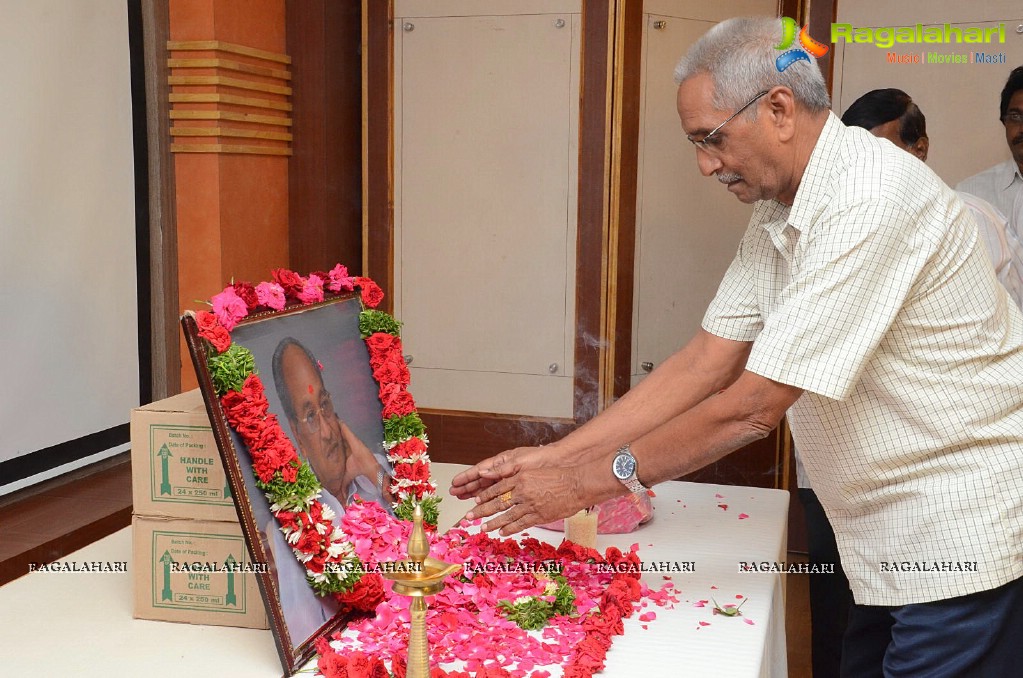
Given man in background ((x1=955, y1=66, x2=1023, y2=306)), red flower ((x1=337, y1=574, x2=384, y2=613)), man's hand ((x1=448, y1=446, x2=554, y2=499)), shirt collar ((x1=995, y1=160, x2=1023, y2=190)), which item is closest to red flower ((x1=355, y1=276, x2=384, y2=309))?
man's hand ((x1=448, y1=446, x2=554, y2=499))

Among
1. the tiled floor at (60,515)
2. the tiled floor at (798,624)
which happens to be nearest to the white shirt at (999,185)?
the tiled floor at (798,624)

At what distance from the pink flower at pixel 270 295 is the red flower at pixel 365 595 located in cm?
49

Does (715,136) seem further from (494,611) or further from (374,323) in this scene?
(494,611)

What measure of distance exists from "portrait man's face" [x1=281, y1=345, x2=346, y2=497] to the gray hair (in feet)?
2.83

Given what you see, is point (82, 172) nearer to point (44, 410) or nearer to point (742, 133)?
point (44, 410)

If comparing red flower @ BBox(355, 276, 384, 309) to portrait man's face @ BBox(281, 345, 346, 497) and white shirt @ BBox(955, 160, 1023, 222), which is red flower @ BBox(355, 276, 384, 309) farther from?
white shirt @ BBox(955, 160, 1023, 222)

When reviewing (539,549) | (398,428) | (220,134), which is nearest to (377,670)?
(539,549)

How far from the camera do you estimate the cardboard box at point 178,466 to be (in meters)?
1.68

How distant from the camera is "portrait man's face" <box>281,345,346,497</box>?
5.53 ft

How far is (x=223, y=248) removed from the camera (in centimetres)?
371

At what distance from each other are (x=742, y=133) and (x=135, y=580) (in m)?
1.30

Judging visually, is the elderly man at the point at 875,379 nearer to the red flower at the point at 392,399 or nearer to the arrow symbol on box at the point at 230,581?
the red flower at the point at 392,399

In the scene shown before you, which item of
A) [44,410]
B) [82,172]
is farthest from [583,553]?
[82,172]

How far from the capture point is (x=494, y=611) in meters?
1.67
